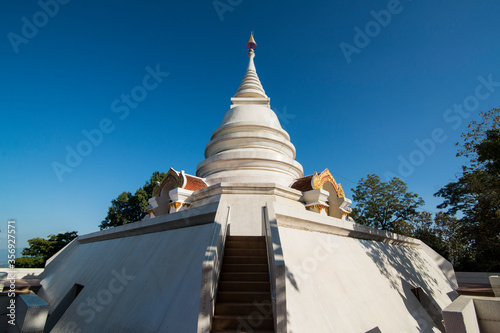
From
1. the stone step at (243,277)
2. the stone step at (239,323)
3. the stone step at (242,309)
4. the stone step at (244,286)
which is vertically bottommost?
the stone step at (239,323)

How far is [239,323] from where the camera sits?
15.0 ft

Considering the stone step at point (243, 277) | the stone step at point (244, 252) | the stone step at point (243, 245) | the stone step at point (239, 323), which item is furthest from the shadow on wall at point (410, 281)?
the stone step at point (239, 323)

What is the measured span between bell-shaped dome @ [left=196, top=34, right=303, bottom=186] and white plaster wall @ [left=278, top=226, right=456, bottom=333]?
5721 mm

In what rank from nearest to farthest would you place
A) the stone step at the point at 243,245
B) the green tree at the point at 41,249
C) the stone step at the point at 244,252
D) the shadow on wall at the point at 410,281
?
the stone step at the point at 244,252, the stone step at the point at 243,245, the shadow on wall at the point at 410,281, the green tree at the point at 41,249

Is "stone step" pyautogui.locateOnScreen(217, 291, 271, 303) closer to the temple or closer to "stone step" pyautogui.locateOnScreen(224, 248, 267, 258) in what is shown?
the temple

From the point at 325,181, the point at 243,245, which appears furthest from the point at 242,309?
the point at 325,181

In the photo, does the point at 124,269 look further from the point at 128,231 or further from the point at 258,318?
the point at 258,318

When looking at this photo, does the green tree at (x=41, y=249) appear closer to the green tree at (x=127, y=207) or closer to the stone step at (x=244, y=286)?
the green tree at (x=127, y=207)

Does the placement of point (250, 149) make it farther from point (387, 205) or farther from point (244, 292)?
point (387, 205)

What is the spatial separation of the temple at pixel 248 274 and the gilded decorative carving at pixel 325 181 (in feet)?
0.82

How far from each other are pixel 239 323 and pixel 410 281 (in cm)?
643

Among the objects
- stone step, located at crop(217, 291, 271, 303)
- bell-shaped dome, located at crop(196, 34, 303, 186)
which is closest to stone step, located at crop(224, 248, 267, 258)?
stone step, located at crop(217, 291, 271, 303)

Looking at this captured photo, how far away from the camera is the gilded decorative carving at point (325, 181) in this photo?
12.0 meters

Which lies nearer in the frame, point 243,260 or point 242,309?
point 242,309
